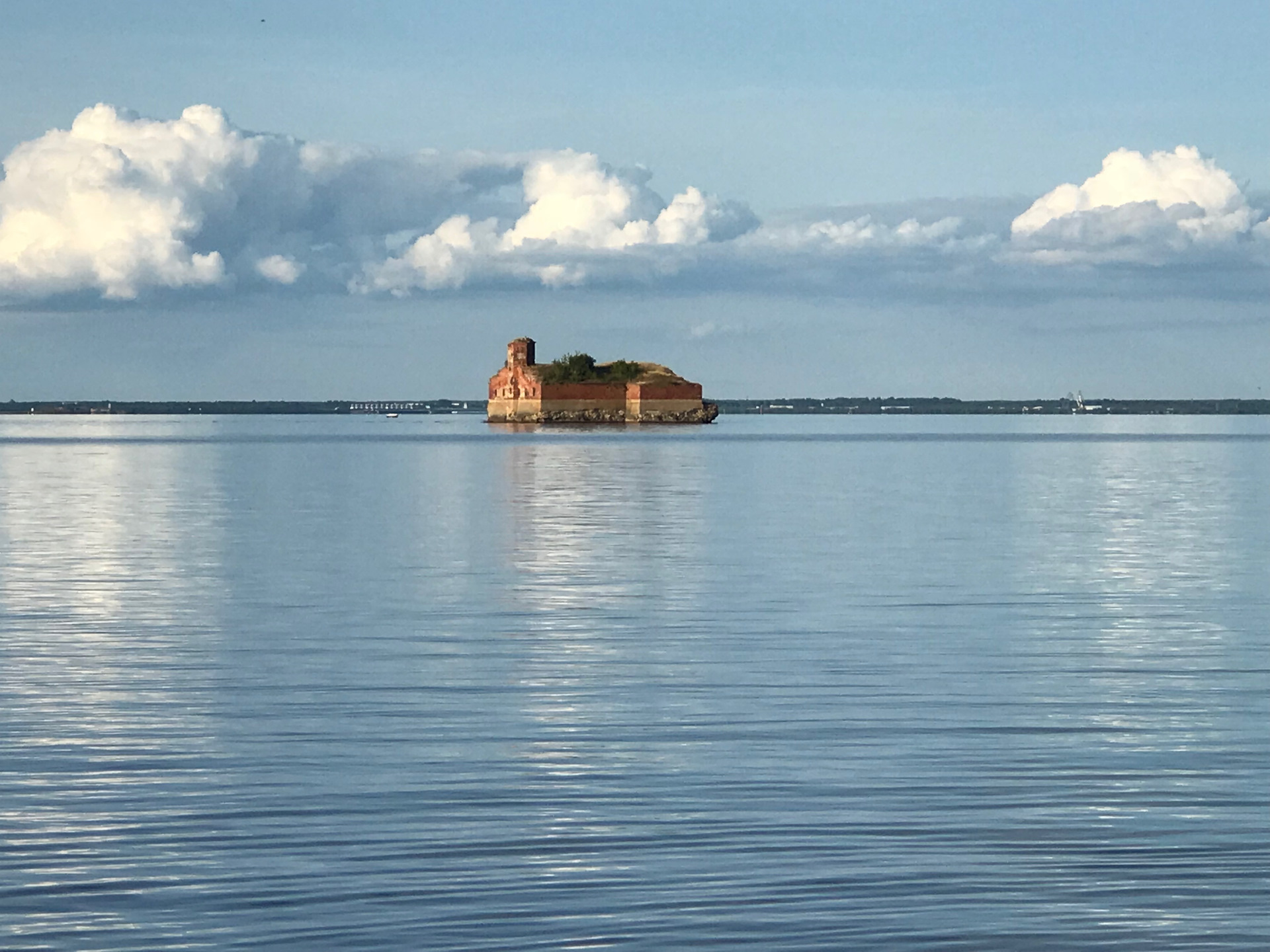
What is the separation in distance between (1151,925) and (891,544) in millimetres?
32765

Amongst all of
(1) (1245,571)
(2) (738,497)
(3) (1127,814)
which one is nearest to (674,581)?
(1) (1245,571)

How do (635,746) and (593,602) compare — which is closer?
(635,746)

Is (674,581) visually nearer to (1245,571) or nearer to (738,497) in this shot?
(1245,571)

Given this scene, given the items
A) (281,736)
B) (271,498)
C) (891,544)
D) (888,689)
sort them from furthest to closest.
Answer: (271,498) < (891,544) < (888,689) < (281,736)

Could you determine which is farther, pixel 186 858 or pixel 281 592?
pixel 281 592

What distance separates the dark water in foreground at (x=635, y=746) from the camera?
36.8ft

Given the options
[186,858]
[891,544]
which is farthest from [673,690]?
[891,544]

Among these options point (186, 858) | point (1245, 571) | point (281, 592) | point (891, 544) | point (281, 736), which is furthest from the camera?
point (891, 544)

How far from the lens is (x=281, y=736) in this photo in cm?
1733

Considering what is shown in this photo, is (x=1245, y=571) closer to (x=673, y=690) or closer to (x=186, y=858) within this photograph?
(x=673, y=690)

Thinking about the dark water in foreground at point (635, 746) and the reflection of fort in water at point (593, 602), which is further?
the reflection of fort in water at point (593, 602)

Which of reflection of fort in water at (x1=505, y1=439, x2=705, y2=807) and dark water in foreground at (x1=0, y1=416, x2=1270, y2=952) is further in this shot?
reflection of fort in water at (x1=505, y1=439, x2=705, y2=807)

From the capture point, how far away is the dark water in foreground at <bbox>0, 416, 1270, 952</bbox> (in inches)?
442

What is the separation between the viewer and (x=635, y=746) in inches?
663
